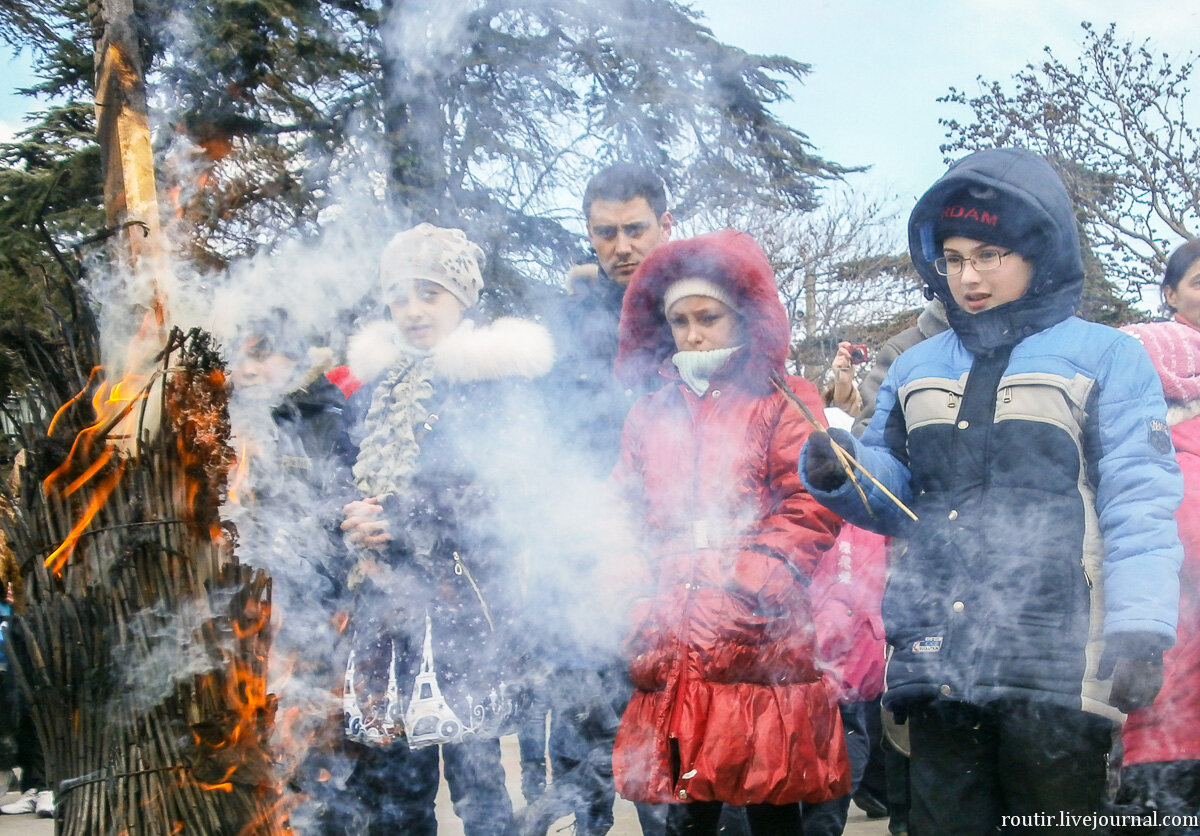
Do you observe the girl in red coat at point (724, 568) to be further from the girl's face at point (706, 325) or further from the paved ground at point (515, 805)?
the paved ground at point (515, 805)

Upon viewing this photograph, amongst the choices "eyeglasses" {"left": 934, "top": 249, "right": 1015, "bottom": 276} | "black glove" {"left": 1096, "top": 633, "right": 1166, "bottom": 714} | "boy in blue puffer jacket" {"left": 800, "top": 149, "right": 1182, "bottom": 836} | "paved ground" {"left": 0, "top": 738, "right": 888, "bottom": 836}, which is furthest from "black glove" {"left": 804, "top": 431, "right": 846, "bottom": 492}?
"paved ground" {"left": 0, "top": 738, "right": 888, "bottom": 836}

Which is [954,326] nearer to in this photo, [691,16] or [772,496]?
[772,496]

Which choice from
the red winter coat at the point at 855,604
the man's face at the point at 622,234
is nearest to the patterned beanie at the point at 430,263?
the man's face at the point at 622,234

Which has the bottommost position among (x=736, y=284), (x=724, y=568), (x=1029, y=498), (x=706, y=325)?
(x=724, y=568)

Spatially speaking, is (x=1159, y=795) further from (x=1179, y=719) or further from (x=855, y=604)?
(x=855, y=604)

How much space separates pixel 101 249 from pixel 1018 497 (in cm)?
211

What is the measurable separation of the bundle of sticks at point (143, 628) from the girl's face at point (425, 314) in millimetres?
1070

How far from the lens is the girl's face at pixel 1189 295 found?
136 inches

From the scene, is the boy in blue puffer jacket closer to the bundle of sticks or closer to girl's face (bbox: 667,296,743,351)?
girl's face (bbox: 667,296,743,351)

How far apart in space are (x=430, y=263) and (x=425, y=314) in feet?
0.52

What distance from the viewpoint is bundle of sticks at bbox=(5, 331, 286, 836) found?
7.54 ft

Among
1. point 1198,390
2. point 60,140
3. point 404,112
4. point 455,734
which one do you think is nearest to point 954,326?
point 1198,390

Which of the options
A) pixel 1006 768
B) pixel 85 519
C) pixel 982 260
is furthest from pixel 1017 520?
pixel 85 519

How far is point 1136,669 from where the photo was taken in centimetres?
225
